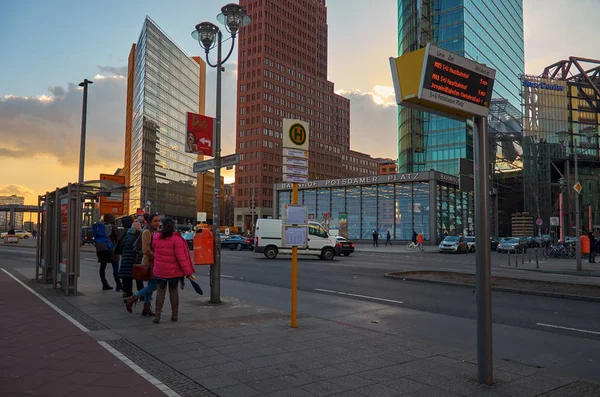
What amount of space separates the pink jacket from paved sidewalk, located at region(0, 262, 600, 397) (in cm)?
84

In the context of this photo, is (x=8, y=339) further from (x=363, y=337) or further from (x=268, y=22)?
(x=268, y=22)

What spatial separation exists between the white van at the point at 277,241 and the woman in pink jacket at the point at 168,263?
18.2 m

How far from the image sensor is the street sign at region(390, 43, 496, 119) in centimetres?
454

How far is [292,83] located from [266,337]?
134 metres

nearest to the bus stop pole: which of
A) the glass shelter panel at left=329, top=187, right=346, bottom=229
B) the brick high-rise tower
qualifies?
the glass shelter panel at left=329, top=187, right=346, bottom=229

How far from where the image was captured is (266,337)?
6.80 meters

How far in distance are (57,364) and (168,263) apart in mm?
2658

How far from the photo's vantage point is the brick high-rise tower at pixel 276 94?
405ft

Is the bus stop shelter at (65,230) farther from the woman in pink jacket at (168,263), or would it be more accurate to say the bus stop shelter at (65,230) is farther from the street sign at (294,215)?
the street sign at (294,215)

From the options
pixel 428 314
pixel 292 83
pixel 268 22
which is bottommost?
pixel 428 314

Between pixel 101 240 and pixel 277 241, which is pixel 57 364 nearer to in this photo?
pixel 101 240

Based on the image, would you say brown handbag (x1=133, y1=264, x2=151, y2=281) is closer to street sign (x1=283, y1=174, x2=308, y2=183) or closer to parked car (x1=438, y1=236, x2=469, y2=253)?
street sign (x1=283, y1=174, x2=308, y2=183)

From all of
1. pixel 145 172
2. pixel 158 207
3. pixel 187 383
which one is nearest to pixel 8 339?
pixel 187 383

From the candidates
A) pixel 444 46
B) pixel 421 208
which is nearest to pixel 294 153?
pixel 421 208
